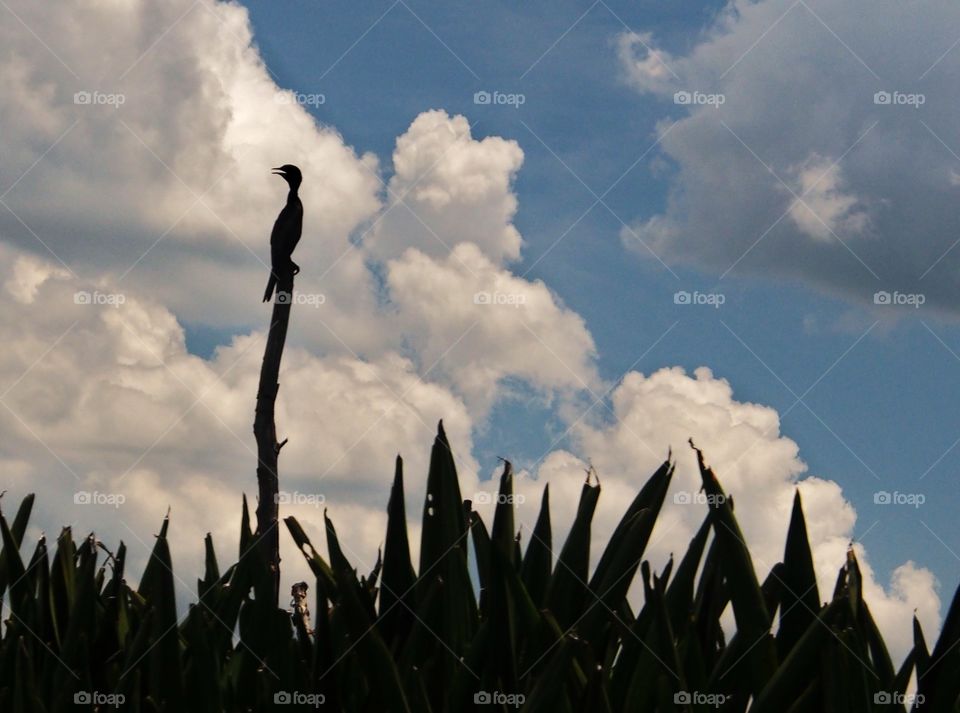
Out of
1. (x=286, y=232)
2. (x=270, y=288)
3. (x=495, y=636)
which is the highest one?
(x=286, y=232)

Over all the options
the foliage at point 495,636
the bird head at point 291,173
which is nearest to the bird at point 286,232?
the bird head at point 291,173

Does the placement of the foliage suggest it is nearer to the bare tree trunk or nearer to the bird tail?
the bare tree trunk

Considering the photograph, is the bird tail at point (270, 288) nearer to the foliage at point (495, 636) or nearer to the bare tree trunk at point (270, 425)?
the bare tree trunk at point (270, 425)

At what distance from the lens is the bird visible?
427 centimetres

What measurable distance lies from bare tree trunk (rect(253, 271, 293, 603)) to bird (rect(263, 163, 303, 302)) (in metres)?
0.31

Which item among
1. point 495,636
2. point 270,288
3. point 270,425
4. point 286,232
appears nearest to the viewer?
point 495,636

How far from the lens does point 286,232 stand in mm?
4590

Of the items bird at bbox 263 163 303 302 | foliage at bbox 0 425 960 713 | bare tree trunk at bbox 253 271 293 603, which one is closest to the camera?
foliage at bbox 0 425 960 713

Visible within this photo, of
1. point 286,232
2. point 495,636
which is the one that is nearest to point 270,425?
point 286,232

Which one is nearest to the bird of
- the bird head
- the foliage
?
the bird head

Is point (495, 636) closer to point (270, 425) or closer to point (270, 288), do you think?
point (270, 425)

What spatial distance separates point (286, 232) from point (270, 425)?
3.87 ft

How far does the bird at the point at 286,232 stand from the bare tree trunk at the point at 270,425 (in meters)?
0.31

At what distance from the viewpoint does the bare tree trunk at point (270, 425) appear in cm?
356
